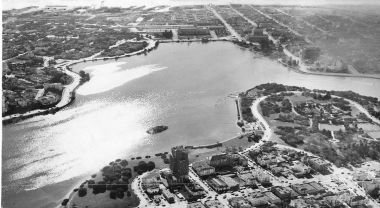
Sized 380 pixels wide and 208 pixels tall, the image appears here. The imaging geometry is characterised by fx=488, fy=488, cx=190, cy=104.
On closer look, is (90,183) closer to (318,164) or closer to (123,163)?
(123,163)

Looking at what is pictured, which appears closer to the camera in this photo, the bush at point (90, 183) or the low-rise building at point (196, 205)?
the low-rise building at point (196, 205)

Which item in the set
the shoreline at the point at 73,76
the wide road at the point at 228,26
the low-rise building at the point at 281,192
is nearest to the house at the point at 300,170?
the low-rise building at the point at 281,192

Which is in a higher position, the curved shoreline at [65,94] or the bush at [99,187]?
the curved shoreline at [65,94]

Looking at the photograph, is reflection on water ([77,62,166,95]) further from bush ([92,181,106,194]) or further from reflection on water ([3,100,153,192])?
bush ([92,181,106,194])

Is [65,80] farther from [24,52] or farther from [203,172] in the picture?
Answer: [203,172]

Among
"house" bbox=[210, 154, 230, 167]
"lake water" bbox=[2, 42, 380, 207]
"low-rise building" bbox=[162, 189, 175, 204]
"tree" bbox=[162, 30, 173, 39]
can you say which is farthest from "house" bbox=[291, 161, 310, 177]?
"tree" bbox=[162, 30, 173, 39]

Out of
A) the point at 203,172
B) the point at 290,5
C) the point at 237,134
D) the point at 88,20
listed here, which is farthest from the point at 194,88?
the point at 290,5

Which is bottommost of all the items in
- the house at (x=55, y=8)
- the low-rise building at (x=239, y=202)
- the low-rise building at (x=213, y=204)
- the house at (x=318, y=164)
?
the house at (x=318, y=164)

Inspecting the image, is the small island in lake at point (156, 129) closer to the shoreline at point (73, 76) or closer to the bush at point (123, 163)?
the bush at point (123, 163)

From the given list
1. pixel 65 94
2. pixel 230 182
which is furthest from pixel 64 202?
pixel 65 94

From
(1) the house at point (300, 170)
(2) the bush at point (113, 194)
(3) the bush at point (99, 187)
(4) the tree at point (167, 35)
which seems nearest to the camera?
(2) the bush at point (113, 194)
